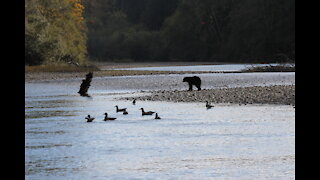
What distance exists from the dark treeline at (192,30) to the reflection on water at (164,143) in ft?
158

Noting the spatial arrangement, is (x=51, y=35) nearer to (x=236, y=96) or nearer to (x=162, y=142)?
(x=236, y=96)

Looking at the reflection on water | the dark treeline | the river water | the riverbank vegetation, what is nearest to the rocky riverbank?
the river water

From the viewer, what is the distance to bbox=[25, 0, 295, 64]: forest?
60094 mm

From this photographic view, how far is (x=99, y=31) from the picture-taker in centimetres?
10925

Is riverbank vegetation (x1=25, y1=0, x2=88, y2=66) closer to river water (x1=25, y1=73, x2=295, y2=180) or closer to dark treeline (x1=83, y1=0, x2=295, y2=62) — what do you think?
dark treeline (x1=83, y1=0, x2=295, y2=62)

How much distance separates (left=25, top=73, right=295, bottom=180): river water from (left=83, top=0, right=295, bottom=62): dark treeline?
47.5 m

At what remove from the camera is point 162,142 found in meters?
15.8

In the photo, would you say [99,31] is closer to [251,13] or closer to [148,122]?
[251,13]

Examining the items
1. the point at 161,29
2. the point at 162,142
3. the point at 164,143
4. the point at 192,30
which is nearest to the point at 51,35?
the point at 192,30

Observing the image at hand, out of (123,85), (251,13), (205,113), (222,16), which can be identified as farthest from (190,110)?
(222,16)

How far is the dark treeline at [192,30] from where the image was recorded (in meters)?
79.8

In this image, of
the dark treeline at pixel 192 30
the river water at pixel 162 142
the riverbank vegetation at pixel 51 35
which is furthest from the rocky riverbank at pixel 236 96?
the dark treeline at pixel 192 30
